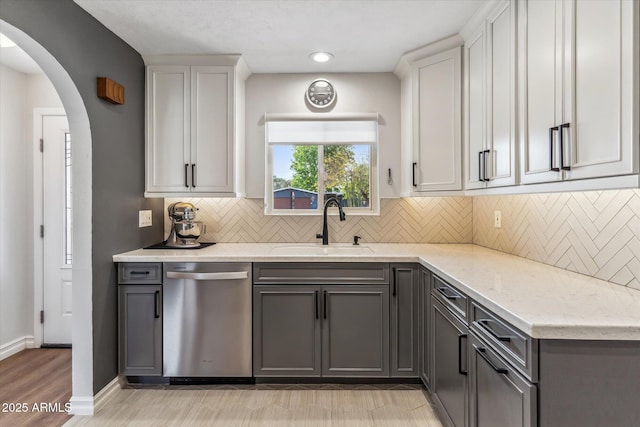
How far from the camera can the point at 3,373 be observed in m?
2.68

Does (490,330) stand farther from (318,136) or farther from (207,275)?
(318,136)

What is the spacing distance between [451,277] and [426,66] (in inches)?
66.3

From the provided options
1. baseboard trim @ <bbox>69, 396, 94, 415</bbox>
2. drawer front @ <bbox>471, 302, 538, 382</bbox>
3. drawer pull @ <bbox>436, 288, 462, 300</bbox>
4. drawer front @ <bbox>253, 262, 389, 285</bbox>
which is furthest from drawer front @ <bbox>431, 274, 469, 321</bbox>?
baseboard trim @ <bbox>69, 396, 94, 415</bbox>

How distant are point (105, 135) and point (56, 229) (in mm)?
1431

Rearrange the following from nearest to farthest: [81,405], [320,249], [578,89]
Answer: [578,89], [81,405], [320,249]

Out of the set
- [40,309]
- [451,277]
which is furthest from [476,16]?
[40,309]

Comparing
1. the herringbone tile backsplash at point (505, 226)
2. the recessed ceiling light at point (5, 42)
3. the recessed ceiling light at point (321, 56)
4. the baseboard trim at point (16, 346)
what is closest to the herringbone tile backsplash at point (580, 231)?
the herringbone tile backsplash at point (505, 226)

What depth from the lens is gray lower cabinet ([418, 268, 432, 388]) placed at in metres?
2.20

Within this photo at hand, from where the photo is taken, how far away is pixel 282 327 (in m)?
2.41

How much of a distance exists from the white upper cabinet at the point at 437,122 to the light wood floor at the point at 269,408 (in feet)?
4.97

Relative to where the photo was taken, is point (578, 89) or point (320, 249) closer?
point (578, 89)

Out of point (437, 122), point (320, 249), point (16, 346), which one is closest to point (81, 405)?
point (16, 346)

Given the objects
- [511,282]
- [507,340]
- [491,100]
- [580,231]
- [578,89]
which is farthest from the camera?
[491,100]

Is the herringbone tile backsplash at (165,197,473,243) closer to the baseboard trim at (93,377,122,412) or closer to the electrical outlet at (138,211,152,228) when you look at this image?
the electrical outlet at (138,211,152,228)
